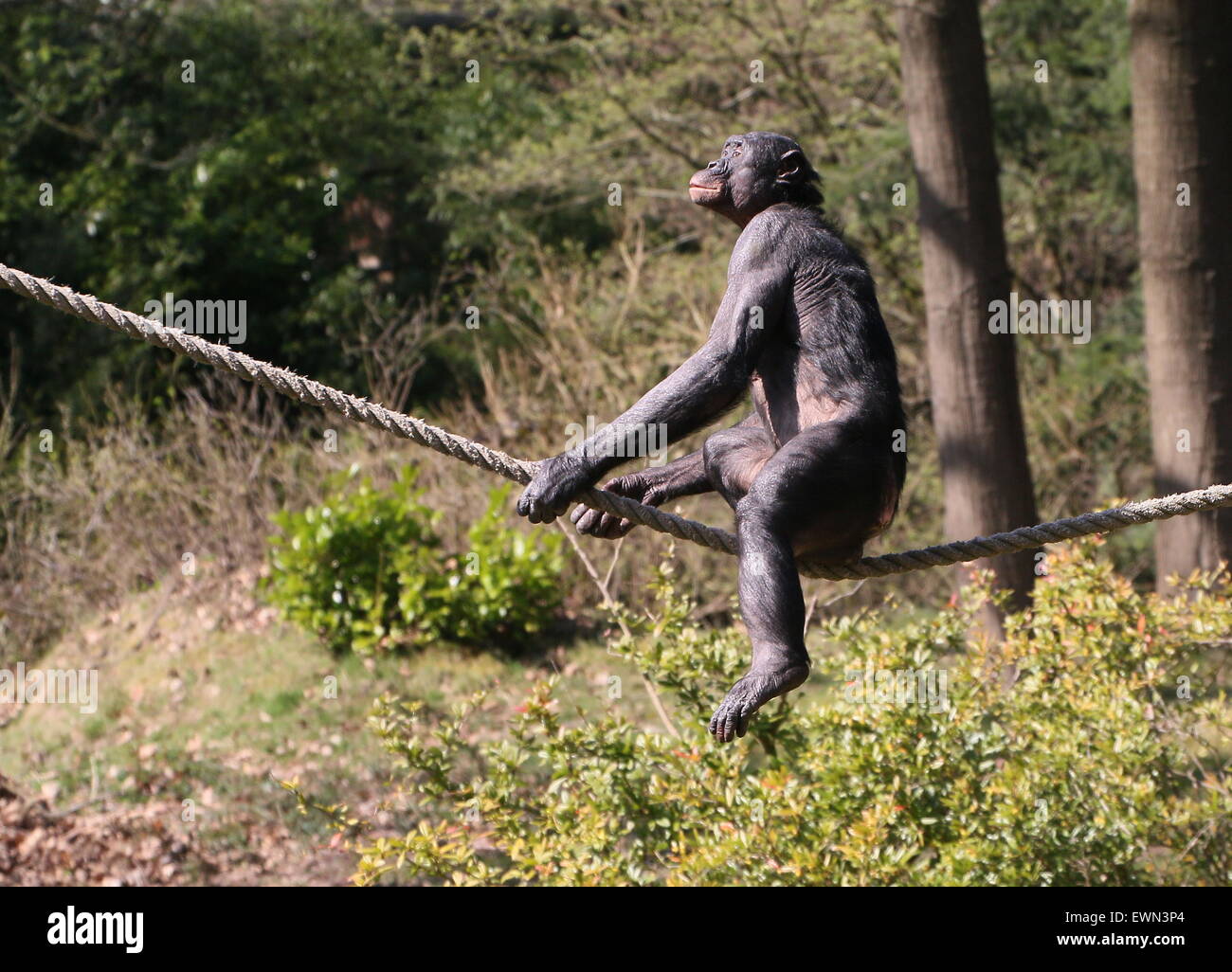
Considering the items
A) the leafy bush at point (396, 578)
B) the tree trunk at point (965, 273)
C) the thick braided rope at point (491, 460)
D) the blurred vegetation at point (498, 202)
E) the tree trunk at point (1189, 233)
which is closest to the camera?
the thick braided rope at point (491, 460)

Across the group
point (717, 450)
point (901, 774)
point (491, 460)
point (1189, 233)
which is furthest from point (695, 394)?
point (1189, 233)

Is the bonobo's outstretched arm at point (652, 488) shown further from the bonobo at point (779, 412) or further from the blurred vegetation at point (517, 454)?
the blurred vegetation at point (517, 454)

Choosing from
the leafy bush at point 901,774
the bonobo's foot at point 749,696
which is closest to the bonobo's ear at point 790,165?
the bonobo's foot at point 749,696

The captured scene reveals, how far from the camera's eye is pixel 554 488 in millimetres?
3619

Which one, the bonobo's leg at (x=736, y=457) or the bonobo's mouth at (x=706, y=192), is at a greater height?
the bonobo's mouth at (x=706, y=192)

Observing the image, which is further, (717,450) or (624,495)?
(624,495)

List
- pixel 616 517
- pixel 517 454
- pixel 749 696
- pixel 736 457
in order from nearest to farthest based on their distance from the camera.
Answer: pixel 749 696
pixel 736 457
pixel 616 517
pixel 517 454

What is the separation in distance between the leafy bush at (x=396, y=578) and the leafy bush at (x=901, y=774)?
3.30m

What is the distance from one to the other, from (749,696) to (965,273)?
5.84 metres

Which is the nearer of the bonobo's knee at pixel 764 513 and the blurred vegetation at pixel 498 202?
the bonobo's knee at pixel 764 513

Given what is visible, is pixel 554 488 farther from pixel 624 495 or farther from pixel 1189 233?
pixel 1189 233

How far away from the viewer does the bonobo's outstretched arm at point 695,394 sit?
11.9ft

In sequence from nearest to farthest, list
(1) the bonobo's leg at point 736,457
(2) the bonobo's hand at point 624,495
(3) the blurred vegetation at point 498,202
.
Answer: (1) the bonobo's leg at point 736,457, (2) the bonobo's hand at point 624,495, (3) the blurred vegetation at point 498,202

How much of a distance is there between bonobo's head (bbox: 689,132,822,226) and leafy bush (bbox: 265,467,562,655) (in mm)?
5112
